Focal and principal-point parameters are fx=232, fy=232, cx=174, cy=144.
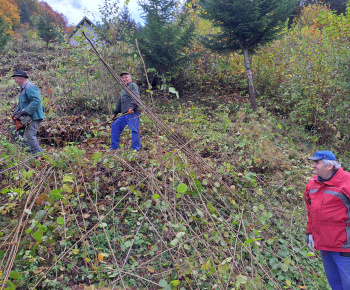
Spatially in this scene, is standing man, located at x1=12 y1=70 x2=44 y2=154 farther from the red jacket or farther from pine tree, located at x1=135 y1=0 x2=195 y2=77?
the red jacket

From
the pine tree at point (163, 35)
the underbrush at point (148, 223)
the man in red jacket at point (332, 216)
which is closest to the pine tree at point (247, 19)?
the pine tree at point (163, 35)

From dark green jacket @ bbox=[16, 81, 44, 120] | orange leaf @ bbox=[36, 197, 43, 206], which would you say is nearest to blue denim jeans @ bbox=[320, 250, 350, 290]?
orange leaf @ bbox=[36, 197, 43, 206]

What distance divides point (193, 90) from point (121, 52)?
342 centimetres

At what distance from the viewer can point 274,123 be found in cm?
788

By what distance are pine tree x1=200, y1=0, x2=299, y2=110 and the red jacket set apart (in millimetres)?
6472

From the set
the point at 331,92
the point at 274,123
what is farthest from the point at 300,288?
the point at 331,92

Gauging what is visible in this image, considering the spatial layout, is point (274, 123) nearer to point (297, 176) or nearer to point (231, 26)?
point (297, 176)

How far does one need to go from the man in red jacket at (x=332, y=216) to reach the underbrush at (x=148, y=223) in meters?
0.48

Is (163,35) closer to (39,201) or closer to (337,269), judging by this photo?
(39,201)

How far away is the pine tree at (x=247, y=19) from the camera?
24.2 ft

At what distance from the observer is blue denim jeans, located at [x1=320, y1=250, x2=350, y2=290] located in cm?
242

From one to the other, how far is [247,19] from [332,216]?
708 cm

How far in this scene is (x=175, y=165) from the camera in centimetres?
348

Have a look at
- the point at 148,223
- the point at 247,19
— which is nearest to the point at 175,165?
the point at 148,223
